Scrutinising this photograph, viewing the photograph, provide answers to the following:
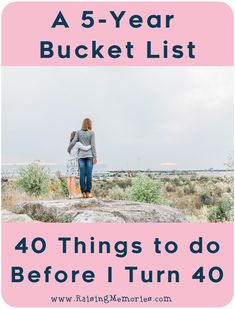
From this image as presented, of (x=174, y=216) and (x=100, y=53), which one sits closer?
(x=100, y=53)

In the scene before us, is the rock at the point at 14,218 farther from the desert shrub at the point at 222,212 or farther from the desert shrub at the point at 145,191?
the desert shrub at the point at 145,191

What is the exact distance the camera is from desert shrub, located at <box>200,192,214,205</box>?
12.1 meters

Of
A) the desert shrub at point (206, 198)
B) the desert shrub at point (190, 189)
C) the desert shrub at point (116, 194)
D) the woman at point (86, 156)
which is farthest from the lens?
the desert shrub at point (190, 189)

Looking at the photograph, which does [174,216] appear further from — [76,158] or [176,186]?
[176,186]

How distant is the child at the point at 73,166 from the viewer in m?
8.90

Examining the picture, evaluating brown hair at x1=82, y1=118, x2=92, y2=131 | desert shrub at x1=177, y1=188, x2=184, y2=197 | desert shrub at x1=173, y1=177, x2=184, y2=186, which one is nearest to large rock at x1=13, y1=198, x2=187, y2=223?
brown hair at x1=82, y1=118, x2=92, y2=131

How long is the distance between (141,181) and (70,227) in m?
3.68

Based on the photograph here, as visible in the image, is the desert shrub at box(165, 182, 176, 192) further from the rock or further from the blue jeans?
the rock

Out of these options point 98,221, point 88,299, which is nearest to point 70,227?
point 98,221

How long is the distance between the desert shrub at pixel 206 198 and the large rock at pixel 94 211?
323 cm

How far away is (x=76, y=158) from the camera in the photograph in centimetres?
911

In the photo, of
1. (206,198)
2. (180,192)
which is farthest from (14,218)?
(180,192)

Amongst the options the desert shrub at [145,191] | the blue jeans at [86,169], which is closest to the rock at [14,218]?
the blue jeans at [86,169]

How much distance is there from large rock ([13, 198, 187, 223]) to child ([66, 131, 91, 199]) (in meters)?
0.48
